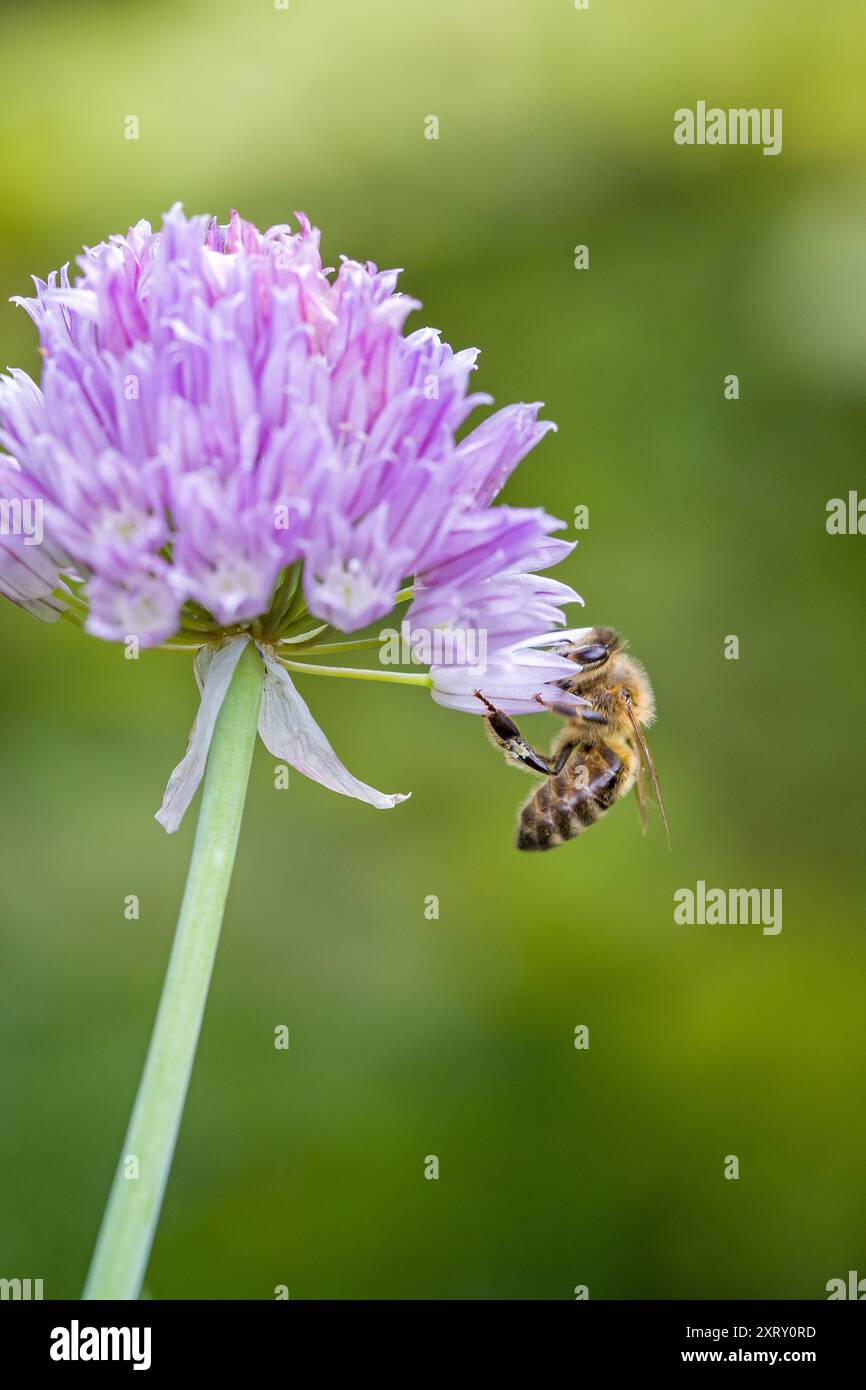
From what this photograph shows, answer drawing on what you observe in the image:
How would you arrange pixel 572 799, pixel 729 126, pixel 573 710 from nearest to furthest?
pixel 573 710
pixel 572 799
pixel 729 126

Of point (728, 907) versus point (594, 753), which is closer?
point (594, 753)

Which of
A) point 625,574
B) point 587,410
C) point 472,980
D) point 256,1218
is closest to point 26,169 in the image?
point 587,410

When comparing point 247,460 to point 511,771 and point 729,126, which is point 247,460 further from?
point 729,126

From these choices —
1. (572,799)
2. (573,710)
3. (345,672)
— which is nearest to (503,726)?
(573,710)
